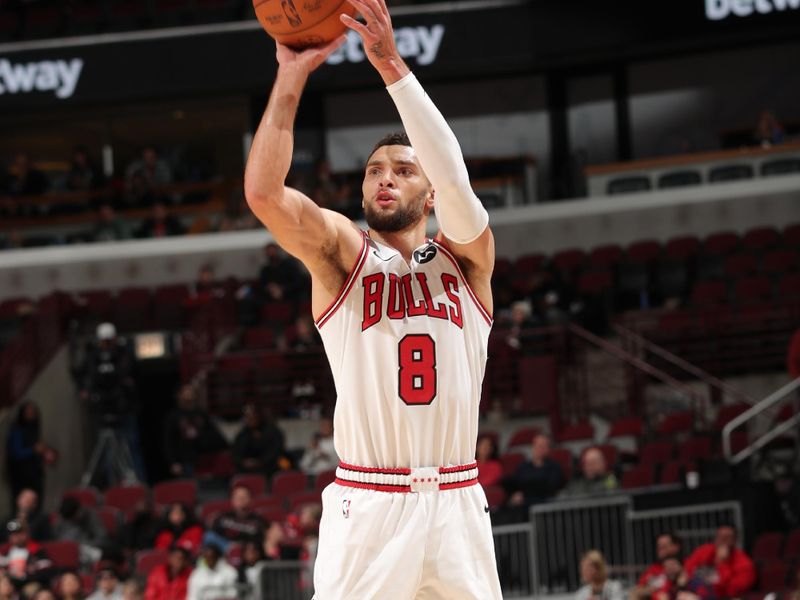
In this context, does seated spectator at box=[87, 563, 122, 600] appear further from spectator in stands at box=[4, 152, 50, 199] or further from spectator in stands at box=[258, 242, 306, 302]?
spectator in stands at box=[4, 152, 50, 199]

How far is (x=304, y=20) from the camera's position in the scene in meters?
3.95

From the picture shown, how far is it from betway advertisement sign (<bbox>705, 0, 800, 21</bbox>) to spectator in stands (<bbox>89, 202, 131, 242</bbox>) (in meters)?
9.47

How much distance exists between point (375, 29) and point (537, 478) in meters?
8.92

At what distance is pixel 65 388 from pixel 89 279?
9.05ft

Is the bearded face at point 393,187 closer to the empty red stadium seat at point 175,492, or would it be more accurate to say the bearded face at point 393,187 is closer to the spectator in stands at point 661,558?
the spectator in stands at point 661,558

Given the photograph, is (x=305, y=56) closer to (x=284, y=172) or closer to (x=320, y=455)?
(x=284, y=172)

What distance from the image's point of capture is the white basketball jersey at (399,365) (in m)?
4.18

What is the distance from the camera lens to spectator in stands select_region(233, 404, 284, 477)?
1459 cm

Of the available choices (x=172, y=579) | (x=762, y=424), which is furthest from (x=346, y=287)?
(x=762, y=424)

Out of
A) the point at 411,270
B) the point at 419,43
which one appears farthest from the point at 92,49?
the point at 411,270

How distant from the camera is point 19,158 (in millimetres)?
22125

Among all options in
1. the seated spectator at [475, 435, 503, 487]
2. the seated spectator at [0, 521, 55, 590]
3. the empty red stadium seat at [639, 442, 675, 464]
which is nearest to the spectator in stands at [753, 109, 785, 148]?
the empty red stadium seat at [639, 442, 675, 464]

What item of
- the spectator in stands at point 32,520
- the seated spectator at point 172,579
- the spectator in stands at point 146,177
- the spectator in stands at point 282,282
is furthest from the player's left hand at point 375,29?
the spectator in stands at point 146,177

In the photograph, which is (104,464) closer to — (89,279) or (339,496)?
(89,279)
